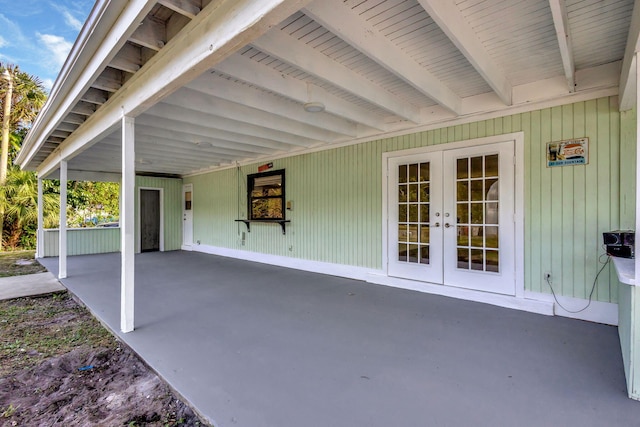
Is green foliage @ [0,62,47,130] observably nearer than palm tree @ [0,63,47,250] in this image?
No

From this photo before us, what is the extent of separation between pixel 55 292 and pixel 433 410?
5.50 m

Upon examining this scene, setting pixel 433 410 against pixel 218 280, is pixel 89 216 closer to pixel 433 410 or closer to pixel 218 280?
pixel 218 280

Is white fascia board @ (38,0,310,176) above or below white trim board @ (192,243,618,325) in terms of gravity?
above

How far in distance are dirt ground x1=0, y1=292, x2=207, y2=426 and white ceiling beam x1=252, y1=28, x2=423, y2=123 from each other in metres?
2.58

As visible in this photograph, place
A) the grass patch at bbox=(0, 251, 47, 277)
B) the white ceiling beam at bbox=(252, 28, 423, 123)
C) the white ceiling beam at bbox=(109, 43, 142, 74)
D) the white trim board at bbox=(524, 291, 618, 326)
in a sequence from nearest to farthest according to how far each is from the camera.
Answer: the white ceiling beam at bbox=(252, 28, 423, 123) < the white ceiling beam at bbox=(109, 43, 142, 74) < the white trim board at bbox=(524, 291, 618, 326) < the grass patch at bbox=(0, 251, 47, 277)

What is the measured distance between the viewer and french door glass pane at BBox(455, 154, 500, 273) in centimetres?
386

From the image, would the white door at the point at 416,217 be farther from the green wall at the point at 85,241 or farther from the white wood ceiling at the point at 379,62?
the green wall at the point at 85,241

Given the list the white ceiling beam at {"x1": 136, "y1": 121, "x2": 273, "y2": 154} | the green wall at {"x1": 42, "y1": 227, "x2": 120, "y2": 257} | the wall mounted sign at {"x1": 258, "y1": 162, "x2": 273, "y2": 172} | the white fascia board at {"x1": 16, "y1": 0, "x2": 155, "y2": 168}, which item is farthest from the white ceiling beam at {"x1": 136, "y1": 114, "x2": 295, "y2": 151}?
the green wall at {"x1": 42, "y1": 227, "x2": 120, "y2": 257}

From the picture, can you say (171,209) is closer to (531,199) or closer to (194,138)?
(194,138)

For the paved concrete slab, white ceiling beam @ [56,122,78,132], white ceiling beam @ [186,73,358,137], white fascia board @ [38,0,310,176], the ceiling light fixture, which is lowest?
the paved concrete slab

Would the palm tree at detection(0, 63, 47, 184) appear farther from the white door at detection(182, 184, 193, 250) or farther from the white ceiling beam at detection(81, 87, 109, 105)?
the white ceiling beam at detection(81, 87, 109, 105)

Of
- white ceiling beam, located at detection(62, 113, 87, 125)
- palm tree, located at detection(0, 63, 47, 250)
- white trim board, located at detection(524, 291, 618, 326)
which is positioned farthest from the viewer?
palm tree, located at detection(0, 63, 47, 250)

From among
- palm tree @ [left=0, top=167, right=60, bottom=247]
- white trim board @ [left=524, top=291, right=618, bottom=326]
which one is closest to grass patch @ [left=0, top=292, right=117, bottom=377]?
white trim board @ [left=524, top=291, right=618, bottom=326]

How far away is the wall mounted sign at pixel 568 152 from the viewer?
3.25m
